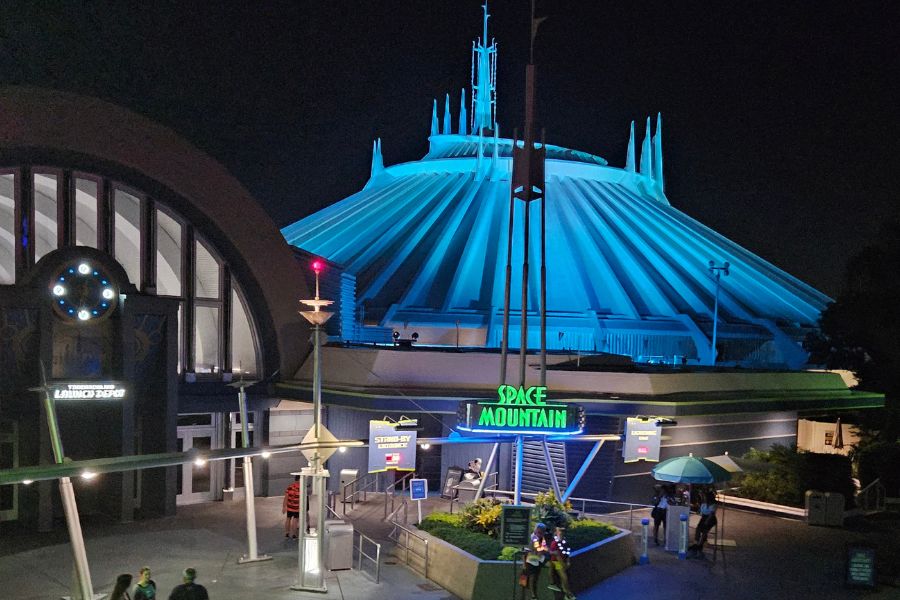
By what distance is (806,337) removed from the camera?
3425 centimetres

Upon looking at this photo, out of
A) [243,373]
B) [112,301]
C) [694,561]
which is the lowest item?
[694,561]

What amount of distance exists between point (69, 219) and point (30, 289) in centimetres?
208

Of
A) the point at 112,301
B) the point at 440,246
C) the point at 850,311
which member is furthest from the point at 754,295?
the point at 112,301

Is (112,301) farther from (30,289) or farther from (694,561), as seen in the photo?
(694,561)

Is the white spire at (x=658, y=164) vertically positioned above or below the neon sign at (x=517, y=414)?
above

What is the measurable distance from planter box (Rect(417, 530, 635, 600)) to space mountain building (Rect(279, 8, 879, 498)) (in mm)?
5359

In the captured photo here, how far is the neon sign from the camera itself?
54.3 feet

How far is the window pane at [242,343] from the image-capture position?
23266 millimetres

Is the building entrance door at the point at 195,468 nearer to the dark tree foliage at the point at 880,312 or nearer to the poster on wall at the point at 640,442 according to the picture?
the poster on wall at the point at 640,442

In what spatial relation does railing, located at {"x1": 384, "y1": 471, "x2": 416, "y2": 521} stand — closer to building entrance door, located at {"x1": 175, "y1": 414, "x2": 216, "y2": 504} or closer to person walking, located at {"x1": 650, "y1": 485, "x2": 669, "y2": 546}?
building entrance door, located at {"x1": 175, "y1": 414, "x2": 216, "y2": 504}

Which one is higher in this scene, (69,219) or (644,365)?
(69,219)

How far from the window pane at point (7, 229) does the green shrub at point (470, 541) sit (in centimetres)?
1207

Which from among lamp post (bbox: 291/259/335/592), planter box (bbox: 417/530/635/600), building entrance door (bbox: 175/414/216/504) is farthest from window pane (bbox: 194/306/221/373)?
planter box (bbox: 417/530/635/600)

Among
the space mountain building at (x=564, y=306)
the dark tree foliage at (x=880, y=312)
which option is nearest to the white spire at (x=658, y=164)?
the space mountain building at (x=564, y=306)
